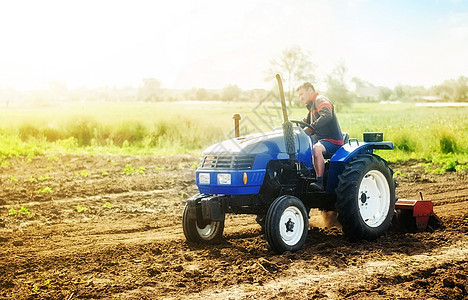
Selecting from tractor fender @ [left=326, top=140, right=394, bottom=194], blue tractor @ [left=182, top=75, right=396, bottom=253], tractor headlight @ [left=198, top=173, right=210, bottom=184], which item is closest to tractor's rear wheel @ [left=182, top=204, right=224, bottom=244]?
blue tractor @ [left=182, top=75, right=396, bottom=253]

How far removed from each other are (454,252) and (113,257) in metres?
3.83

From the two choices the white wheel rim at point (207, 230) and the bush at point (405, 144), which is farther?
the bush at point (405, 144)

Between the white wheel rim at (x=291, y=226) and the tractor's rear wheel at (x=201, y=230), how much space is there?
1.03m

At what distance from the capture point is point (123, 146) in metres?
20.6

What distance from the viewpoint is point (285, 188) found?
22.7ft

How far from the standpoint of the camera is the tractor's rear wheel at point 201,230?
6977 mm

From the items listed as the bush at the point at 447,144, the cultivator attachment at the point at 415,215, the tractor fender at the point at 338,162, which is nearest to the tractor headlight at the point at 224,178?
the tractor fender at the point at 338,162

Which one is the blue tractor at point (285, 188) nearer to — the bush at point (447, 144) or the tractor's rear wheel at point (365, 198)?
the tractor's rear wheel at point (365, 198)

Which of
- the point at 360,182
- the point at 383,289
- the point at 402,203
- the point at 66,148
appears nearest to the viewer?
the point at 383,289

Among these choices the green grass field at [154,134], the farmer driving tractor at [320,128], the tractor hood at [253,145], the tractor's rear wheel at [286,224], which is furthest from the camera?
the green grass field at [154,134]

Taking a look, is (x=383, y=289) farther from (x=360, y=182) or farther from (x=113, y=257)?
(x=113, y=257)

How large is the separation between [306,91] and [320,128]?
0.49m


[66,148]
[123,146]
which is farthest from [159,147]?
[66,148]

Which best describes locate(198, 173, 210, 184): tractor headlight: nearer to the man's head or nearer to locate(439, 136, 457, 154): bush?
the man's head
